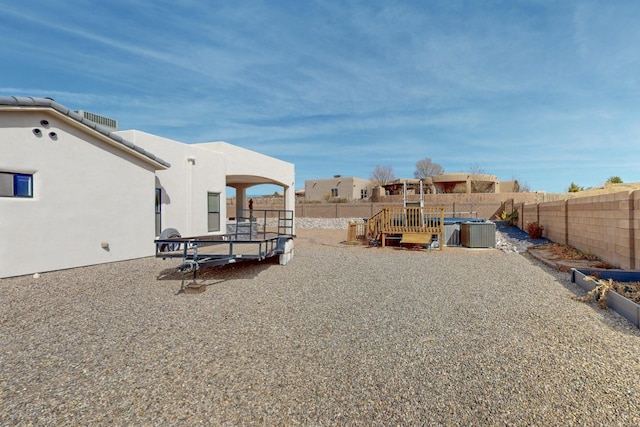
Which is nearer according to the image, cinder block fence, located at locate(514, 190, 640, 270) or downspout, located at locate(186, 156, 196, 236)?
cinder block fence, located at locate(514, 190, 640, 270)

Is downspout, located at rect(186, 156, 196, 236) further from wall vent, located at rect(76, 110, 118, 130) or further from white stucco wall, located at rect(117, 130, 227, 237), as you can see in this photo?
wall vent, located at rect(76, 110, 118, 130)

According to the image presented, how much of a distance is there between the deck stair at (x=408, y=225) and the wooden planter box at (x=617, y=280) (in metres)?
6.73

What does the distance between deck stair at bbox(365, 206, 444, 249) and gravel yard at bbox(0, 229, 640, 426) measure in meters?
7.31

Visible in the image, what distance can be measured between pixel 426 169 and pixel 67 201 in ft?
184

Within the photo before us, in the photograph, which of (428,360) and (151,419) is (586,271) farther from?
(151,419)

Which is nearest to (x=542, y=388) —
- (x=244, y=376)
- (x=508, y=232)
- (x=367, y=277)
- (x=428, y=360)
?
(x=428, y=360)

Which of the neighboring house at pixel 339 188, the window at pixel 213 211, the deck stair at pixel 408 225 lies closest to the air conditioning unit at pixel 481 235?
the deck stair at pixel 408 225

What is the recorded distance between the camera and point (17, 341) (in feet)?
14.2

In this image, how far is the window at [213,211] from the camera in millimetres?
14120

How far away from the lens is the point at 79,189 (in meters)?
9.05

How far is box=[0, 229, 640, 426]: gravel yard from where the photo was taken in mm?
2805

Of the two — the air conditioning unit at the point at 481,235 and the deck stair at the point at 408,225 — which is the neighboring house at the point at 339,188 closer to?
the deck stair at the point at 408,225

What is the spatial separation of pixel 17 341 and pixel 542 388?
6.02 meters

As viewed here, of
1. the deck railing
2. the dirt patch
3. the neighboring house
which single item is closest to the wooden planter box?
the dirt patch
